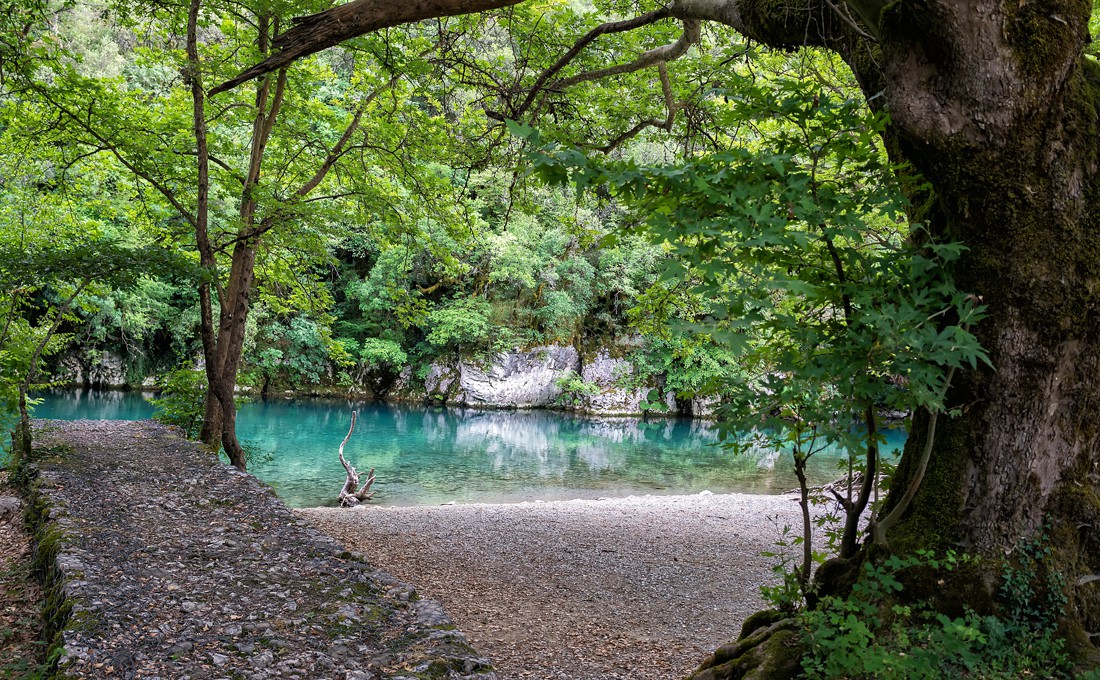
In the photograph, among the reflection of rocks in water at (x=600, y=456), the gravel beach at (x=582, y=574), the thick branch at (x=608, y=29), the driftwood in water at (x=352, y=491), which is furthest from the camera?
the reflection of rocks in water at (x=600, y=456)

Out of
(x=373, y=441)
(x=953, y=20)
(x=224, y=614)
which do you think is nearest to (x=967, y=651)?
(x=953, y=20)

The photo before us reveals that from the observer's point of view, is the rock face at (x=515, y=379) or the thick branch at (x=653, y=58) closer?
the thick branch at (x=653, y=58)

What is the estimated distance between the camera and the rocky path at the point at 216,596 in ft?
8.73

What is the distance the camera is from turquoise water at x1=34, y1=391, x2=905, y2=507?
12.9m

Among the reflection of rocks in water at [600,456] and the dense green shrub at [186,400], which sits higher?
the dense green shrub at [186,400]

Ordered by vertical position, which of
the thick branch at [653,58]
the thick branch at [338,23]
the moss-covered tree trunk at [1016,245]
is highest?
the thick branch at [653,58]

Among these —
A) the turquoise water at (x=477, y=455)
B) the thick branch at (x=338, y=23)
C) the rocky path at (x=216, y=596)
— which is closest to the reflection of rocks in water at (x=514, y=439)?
the turquoise water at (x=477, y=455)

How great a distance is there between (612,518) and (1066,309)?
280 inches

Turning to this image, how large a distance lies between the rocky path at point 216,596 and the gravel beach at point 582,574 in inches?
46.3

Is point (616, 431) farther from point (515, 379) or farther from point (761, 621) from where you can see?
point (761, 621)

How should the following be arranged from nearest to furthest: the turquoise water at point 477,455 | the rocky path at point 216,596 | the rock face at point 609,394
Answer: the rocky path at point 216,596, the turquoise water at point 477,455, the rock face at point 609,394

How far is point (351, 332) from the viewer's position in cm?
2623

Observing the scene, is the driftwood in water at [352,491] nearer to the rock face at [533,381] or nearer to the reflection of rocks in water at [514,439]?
the reflection of rocks in water at [514,439]

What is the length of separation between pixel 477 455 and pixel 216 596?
12962 mm
